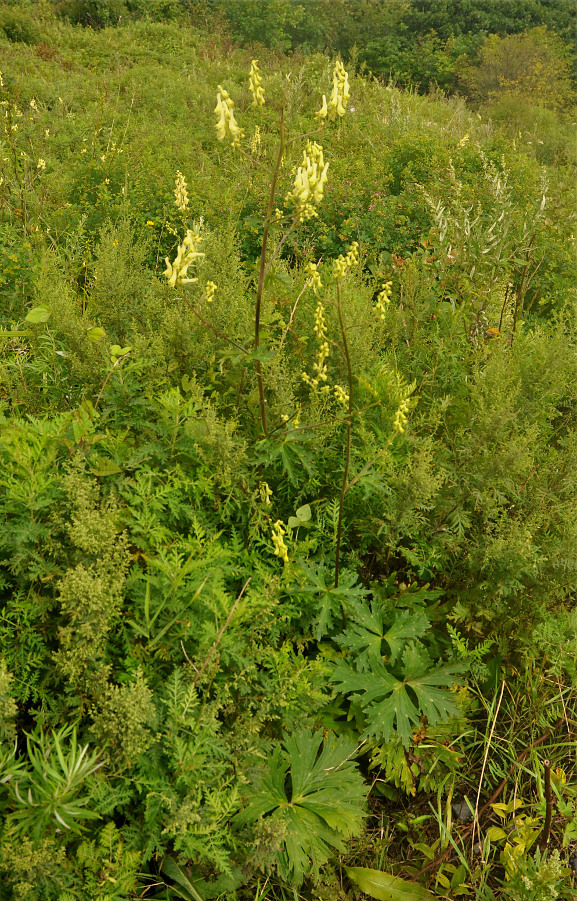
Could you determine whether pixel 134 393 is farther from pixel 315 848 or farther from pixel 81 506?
pixel 315 848

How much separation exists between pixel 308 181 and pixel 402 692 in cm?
173

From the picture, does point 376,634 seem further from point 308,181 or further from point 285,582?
point 308,181

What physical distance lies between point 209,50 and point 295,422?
12784 mm

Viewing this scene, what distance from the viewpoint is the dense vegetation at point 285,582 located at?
5.65 ft

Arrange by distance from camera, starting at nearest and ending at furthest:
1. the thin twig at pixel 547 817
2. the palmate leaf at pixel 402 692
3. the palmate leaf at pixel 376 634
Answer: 1. the thin twig at pixel 547 817
2. the palmate leaf at pixel 402 692
3. the palmate leaf at pixel 376 634

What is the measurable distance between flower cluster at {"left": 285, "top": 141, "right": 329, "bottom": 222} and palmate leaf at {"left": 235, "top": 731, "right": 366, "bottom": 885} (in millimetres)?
1670

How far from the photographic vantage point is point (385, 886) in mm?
1984

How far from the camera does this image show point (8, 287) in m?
3.79

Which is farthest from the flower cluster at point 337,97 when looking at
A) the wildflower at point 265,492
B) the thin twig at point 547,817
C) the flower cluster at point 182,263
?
the thin twig at point 547,817

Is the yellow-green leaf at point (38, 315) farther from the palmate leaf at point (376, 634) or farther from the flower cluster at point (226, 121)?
the palmate leaf at point (376, 634)

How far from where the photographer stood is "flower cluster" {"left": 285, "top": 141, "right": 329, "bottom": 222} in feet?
6.12

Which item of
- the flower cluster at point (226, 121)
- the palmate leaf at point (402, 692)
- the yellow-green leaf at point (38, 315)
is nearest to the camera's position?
the flower cluster at point (226, 121)

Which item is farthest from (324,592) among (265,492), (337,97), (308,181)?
(337,97)

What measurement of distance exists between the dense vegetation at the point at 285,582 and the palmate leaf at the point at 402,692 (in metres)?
0.01
